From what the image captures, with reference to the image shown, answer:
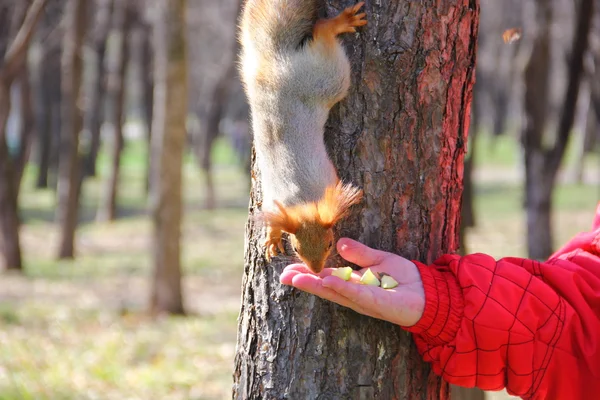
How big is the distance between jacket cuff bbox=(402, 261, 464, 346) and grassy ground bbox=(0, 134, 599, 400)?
345cm

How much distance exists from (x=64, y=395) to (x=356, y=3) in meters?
3.80

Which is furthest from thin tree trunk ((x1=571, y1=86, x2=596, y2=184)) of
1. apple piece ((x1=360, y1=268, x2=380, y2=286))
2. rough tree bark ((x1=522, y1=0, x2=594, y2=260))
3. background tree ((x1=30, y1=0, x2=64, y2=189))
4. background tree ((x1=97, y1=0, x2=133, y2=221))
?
apple piece ((x1=360, y1=268, x2=380, y2=286))

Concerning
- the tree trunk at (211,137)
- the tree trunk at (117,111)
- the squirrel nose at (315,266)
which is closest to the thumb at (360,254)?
the squirrel nose at (315,266)

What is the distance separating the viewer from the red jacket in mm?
1898

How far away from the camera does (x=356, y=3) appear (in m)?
2.05

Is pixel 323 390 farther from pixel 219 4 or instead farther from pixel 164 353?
pixel 219 4

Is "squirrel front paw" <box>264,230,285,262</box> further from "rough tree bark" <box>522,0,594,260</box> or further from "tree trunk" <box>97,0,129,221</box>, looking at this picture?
"tree trunk" <box>97,0,129,221</box>

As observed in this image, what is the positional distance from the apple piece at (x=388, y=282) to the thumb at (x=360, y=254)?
79 mm

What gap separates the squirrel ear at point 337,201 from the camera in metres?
1.95

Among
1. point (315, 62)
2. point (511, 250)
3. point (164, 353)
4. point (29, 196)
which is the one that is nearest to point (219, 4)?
point (29, 196)

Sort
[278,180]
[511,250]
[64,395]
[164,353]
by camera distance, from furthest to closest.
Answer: [511,250] → [164,353] → [64,395] → [278,180]

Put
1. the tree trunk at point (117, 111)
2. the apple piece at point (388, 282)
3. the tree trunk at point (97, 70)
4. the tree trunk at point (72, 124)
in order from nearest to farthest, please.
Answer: the apple piece at point (388, 282), the tree trunk at point (72, 124), the tree trunk at point (117, 111), the tree trunk at point (97, 70)

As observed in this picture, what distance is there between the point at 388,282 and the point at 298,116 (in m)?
0.60

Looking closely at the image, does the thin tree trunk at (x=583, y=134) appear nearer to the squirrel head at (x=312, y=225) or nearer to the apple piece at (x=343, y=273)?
the squirrel head at (x=312, y=225)
